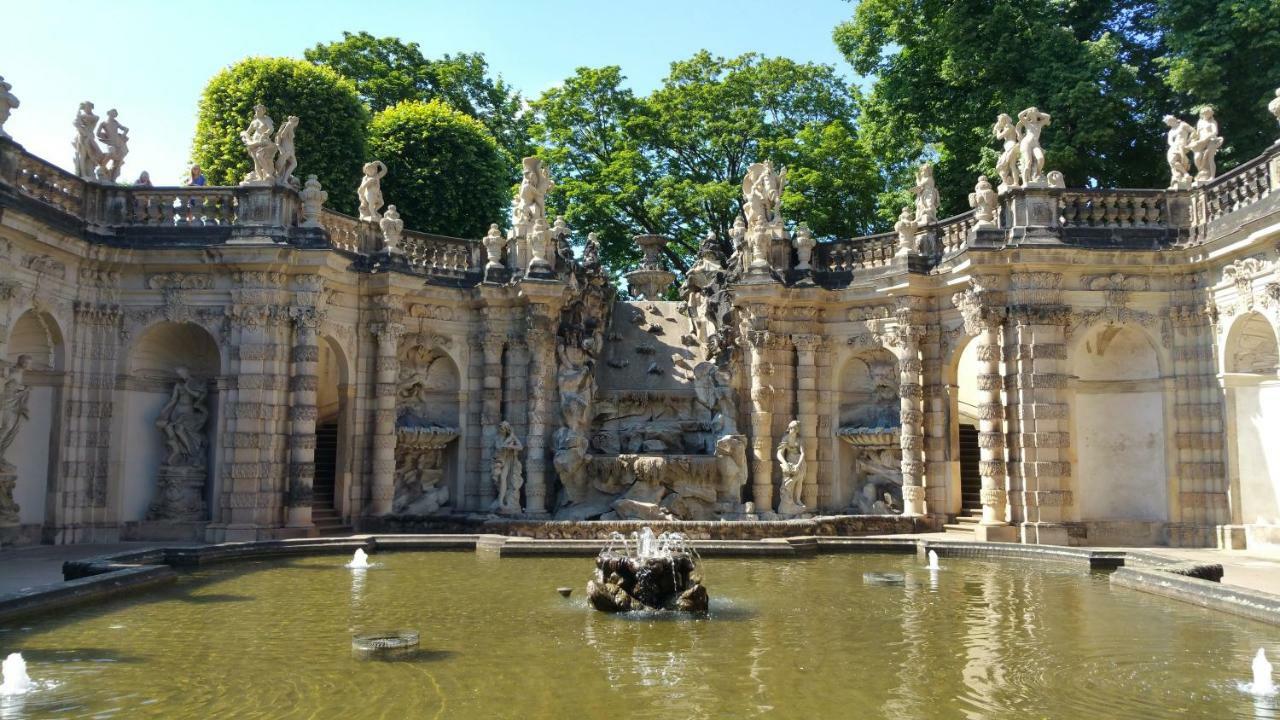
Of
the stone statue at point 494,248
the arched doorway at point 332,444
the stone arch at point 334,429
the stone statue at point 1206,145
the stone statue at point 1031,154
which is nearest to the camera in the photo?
the stone statue at point 1206,145

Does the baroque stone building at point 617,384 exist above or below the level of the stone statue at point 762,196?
below

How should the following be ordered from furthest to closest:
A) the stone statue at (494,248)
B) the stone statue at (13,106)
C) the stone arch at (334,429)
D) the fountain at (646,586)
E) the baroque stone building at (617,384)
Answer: the stone statue at (494,248), the stone arch at (334,429), the baroque stone building at (617,384), the stone statue at (13,106), the fountain at (646,586)

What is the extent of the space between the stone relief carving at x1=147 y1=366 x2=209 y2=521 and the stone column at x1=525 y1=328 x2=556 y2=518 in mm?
6927

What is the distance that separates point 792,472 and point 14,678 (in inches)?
660

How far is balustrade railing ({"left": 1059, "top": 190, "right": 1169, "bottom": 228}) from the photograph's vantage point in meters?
20.4

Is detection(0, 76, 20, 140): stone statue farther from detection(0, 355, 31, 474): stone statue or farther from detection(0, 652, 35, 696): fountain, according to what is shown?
detection(0, 652, 35, 696): fountain

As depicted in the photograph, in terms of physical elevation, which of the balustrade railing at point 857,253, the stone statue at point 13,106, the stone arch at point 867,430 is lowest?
the stone arch at point 867,430

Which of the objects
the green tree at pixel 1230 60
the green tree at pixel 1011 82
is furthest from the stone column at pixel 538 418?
the green tree at pixel 1230 60

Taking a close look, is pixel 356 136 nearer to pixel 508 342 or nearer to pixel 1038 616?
pixel 508 342

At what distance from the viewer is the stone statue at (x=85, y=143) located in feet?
66.4

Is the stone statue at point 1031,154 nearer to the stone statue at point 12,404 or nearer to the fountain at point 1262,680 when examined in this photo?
the fountain at point 1262,680

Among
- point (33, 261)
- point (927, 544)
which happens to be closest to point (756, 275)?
point (927, 544)

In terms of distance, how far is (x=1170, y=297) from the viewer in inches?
795

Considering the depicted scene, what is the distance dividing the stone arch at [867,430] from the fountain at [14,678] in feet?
59.5
